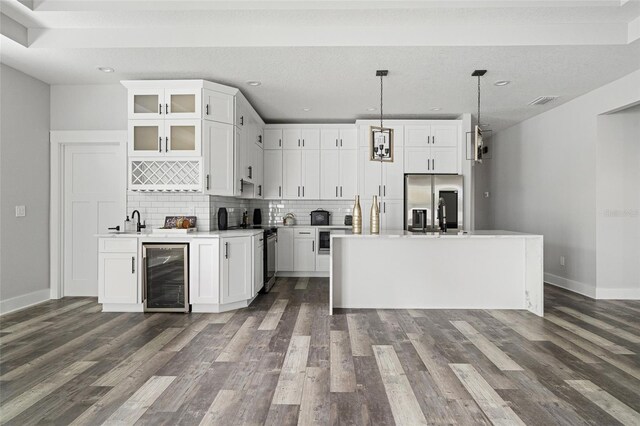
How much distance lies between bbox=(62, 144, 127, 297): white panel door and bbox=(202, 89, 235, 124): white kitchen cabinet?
1428 mm

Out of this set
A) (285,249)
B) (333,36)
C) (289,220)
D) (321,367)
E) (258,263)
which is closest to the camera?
(321,367)

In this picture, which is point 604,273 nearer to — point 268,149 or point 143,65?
point 268,149

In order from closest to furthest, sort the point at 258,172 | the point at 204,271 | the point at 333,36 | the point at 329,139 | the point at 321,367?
the point at 321,367 → the point at 333,36 → the point at 204,271 → the point at 258,172 → the point at 329,139

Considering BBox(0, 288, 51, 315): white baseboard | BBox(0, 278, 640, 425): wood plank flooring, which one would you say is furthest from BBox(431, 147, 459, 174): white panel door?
BBox(0, 288, 51, 315): white baseboard

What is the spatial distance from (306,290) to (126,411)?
352cm

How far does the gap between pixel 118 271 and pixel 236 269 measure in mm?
1286

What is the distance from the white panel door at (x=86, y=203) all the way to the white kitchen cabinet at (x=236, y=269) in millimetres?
1708

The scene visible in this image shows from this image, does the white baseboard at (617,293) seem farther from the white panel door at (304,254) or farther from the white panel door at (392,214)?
the white panel door at (304,254)

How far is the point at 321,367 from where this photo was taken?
2.80 meters

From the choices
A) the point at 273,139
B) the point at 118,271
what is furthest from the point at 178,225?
the point at 273,139

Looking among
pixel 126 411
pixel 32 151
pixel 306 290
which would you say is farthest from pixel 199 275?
pixel 32 151

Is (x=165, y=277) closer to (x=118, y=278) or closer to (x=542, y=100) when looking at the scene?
(x=118, y=278)

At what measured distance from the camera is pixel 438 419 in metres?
2.10

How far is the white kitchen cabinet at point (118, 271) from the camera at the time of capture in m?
4.32
